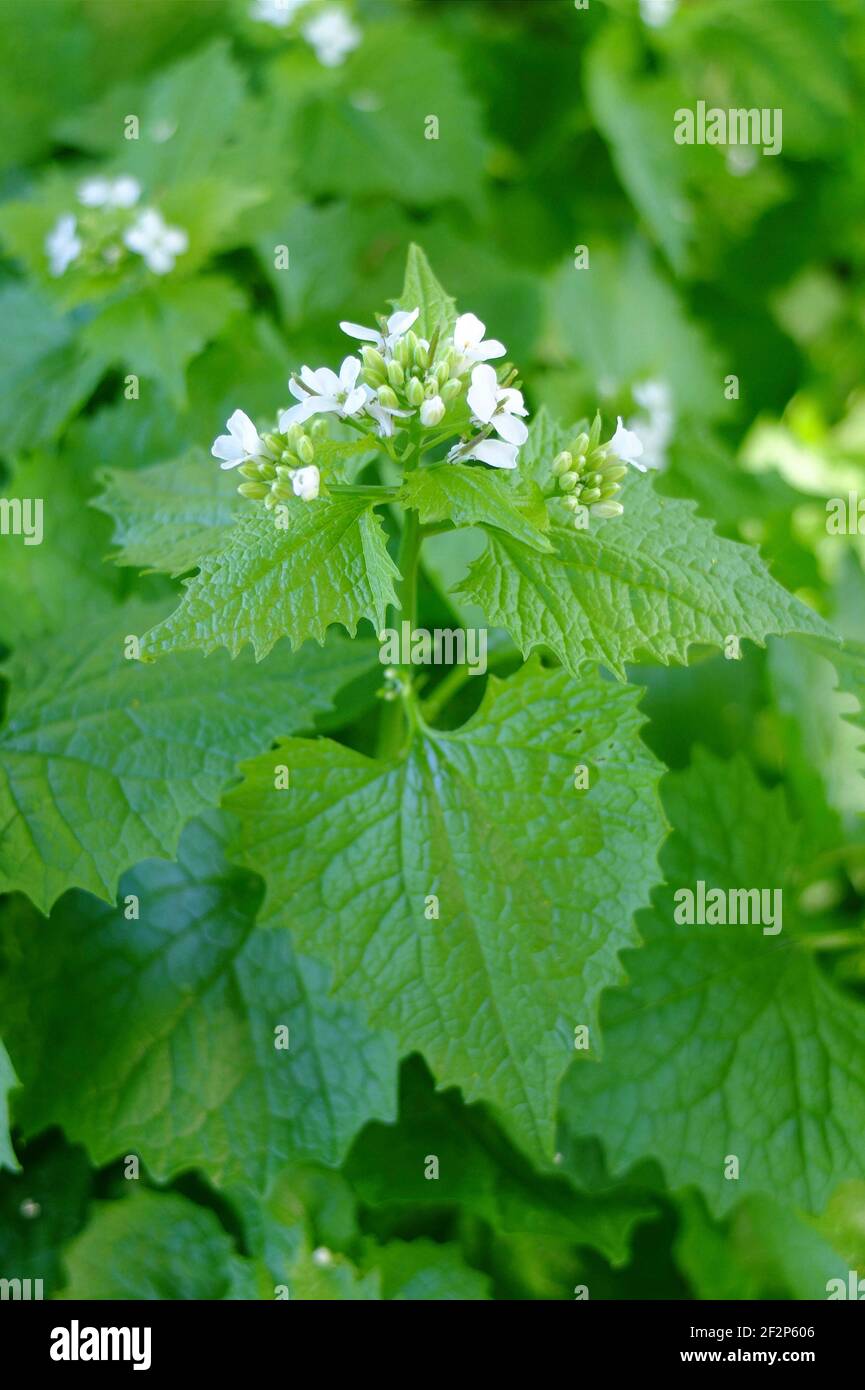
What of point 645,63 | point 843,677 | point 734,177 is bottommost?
point 843,677

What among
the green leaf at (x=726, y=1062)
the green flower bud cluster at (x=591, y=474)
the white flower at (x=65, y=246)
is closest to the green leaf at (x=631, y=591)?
the green flower bud cluster at (x=591, y=474)

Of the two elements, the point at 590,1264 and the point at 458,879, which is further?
the point at 590,1264

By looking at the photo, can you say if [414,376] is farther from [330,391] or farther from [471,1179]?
[471,1179]

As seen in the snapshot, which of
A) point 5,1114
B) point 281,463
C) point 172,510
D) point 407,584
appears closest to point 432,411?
point 281,463

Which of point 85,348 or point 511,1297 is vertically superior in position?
point 85,348

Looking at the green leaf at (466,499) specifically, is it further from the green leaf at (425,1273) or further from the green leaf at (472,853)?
the green leaf at (425,1273)
